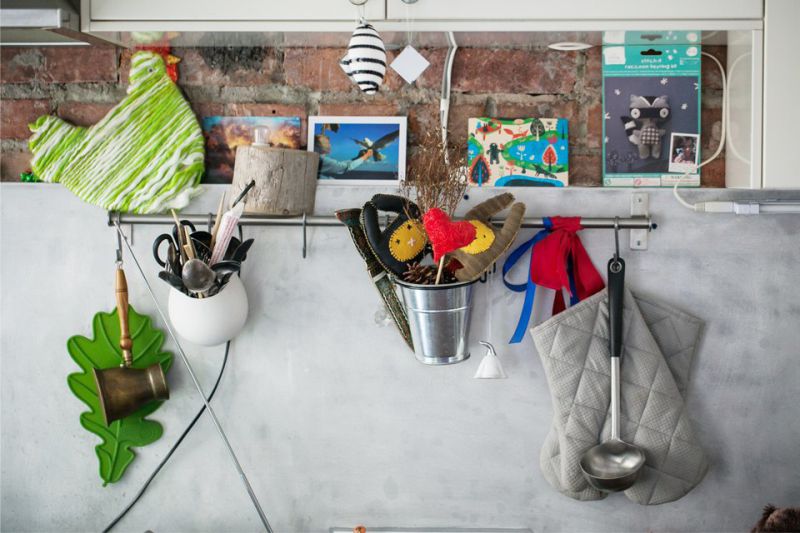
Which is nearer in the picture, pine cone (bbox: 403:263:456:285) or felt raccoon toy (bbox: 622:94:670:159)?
pine cone (bbox: 403:263:456:285)

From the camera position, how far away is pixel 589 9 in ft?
3.80

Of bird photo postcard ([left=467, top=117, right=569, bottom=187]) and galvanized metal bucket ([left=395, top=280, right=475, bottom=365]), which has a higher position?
bird photo postcard ([left=467, top=117, right=569, bottom=187])

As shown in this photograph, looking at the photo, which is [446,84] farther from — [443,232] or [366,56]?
[443,232]

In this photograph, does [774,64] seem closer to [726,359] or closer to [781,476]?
[726,359]

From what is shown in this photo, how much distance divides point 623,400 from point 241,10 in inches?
38.5

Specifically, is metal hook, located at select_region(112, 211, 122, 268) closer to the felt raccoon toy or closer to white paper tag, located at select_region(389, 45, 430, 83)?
white paper tag, located at select_region(389, 45, 430, 83)

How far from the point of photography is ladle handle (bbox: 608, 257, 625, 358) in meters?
1.30

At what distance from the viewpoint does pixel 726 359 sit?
1.40 m

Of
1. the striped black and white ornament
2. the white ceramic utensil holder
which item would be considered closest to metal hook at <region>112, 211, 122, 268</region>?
the white ceramic utensil holder

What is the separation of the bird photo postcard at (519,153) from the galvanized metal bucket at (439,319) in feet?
0.88

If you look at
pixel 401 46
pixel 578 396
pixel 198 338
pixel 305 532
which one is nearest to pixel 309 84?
pixel 401 46

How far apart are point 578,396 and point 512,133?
0.53 meters

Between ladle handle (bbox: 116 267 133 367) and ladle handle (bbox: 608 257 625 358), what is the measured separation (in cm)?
92

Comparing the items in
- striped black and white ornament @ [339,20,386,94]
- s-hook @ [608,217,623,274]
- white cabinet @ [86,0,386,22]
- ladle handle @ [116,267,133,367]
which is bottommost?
ladle handle @ [116,267,133,367]
